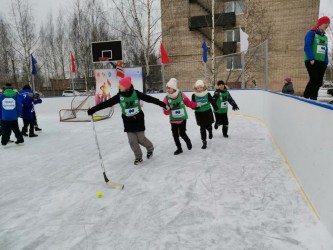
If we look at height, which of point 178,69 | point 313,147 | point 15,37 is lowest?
point 313,147

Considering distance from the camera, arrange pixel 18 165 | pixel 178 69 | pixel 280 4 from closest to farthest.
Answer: pixel 18 165
pixel 178 69
pixel 280 4

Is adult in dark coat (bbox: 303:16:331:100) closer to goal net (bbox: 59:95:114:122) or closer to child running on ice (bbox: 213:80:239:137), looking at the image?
child running on ice (bbox: 213:80:239:137)

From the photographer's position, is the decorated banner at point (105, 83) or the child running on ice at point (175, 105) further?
the decorated banner at point (105, 83)

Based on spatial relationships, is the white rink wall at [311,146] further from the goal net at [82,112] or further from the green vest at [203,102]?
the goal net at [82,112]

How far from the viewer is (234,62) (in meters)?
11.5

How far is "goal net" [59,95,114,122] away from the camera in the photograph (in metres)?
11.9

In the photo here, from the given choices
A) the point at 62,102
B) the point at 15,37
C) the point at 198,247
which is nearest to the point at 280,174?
the point at 198,247

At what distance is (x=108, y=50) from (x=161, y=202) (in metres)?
13.0

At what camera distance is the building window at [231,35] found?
75.6 feet

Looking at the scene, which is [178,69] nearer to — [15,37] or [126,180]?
[126,180]

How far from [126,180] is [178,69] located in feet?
34.6

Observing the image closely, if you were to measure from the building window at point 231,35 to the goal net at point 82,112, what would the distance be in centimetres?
1340

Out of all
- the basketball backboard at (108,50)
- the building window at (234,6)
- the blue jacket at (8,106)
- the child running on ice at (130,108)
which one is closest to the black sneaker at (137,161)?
the child running on ice at (130,108)

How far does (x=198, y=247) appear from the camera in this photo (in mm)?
2465
